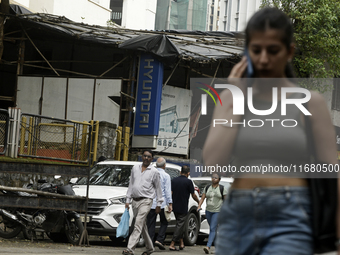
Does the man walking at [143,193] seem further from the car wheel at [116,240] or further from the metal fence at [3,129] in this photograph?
the metal fence at [3,129]

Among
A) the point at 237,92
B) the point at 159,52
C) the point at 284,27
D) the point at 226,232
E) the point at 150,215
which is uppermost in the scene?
the point at 159,52

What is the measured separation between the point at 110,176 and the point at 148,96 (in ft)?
28.1

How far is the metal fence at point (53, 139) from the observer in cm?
1491

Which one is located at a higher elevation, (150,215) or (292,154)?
(292,154)

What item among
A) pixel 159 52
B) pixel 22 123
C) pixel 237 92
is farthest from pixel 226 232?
pixel 159 52

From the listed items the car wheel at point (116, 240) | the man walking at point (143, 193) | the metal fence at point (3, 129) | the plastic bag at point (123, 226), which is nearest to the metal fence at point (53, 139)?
the metal fence at point (3, 129)

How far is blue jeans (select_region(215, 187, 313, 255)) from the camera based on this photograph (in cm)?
248

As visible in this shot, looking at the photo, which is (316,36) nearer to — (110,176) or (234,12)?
(110,176)

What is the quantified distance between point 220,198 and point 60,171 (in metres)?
3.49

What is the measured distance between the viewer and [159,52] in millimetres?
20781

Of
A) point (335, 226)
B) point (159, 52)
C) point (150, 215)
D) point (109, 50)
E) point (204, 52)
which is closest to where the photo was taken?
point (335, 226)

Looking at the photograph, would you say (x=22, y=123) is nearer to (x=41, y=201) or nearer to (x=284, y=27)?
(x=41, y=201)

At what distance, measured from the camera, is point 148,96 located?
70.0 ft

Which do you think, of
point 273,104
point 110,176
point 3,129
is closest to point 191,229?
point 110,176
